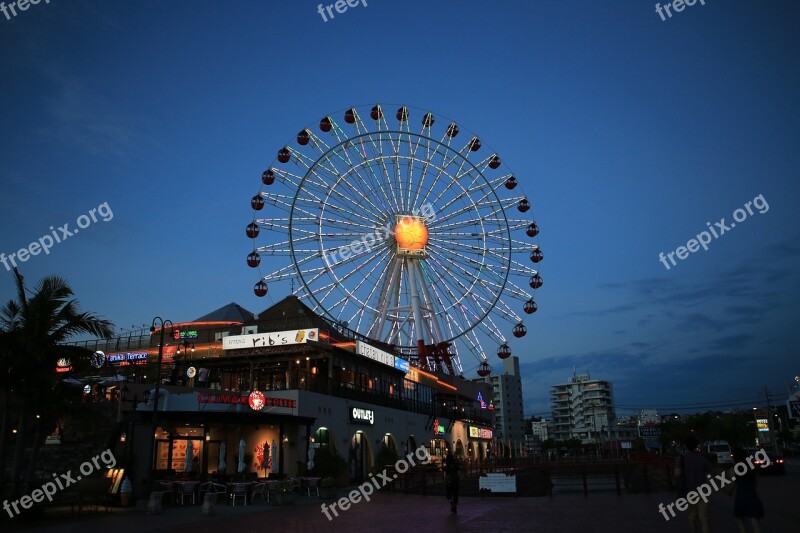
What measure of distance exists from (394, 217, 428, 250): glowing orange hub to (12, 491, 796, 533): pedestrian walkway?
2503 centimetres

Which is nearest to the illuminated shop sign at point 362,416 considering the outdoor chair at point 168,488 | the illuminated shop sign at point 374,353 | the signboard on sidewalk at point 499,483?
the illuminated shop sign at point 374,353

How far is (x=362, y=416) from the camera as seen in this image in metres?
39.8

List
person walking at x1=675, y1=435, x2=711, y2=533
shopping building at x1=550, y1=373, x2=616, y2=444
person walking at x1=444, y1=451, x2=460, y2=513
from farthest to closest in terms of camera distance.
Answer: shopping building at x1=550, y1=373, x2=616, y2=444 → person walking at x1=444, y1=451, x2=460, y2=513 → person walking at x1=675, y1=435, x2=711, y2=533

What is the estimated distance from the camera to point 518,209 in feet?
164

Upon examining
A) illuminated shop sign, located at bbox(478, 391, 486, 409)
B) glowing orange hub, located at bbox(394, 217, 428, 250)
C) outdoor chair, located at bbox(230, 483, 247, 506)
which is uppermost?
glowing orange hub, located at bbox(394, 217, 428, 250)

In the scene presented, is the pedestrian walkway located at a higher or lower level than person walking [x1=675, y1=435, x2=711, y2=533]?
lower

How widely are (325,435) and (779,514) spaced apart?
24275 millimetres

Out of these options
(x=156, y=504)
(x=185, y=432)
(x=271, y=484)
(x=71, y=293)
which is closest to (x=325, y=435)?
(x=185, y=432)

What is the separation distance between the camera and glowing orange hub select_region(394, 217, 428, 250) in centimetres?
4638

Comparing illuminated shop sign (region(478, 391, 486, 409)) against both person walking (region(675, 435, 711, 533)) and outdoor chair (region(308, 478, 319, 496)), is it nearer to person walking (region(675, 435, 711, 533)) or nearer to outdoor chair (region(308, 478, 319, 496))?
outdoor chair (region(308, 478, 319, 496))

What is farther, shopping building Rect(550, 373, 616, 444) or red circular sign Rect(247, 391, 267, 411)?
shopping building Rect(550, 373, 616, 444)

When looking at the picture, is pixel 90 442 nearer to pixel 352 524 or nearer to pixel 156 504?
pixel 156 504

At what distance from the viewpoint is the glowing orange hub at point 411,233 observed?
46375 millimetres

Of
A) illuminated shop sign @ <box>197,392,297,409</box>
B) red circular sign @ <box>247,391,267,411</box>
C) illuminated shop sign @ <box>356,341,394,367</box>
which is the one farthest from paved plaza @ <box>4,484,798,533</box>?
illuminated shop sign @ <box>356,341,394,367</box>
